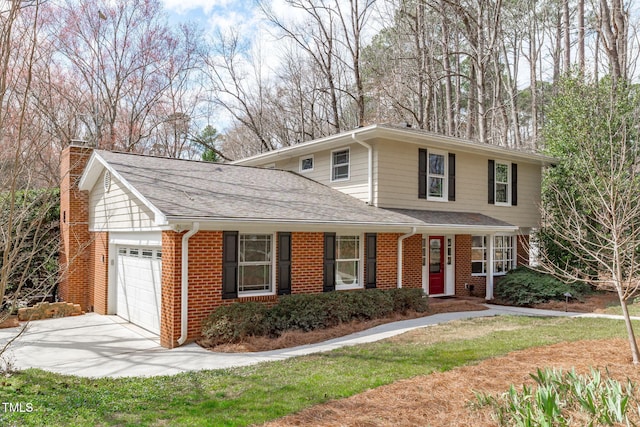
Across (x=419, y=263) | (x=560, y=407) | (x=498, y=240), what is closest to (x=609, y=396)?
(x=560, y=407)

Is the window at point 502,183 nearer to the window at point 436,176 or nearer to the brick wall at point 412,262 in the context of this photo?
the window at point 436,176

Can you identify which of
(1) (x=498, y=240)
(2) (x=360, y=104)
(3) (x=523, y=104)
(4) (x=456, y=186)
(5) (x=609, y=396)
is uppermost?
(3) (x=523, y=104)

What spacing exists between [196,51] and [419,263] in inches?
745

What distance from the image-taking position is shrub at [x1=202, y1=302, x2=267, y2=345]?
29.2 feet

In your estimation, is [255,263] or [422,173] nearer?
[255,263]

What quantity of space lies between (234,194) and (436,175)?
6.79 metres

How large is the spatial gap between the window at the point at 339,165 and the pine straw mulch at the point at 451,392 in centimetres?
798

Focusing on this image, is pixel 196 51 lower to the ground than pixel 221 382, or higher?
higher

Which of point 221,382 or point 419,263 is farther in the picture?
point 419,263

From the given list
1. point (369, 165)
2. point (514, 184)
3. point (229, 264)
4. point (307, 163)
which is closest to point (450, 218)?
point (369, 165)

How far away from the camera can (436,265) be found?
48.3 feet

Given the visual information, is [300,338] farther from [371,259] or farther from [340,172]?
[340,172]

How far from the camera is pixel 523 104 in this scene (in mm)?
35062

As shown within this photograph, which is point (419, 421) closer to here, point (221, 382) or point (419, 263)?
point (221, 382)
